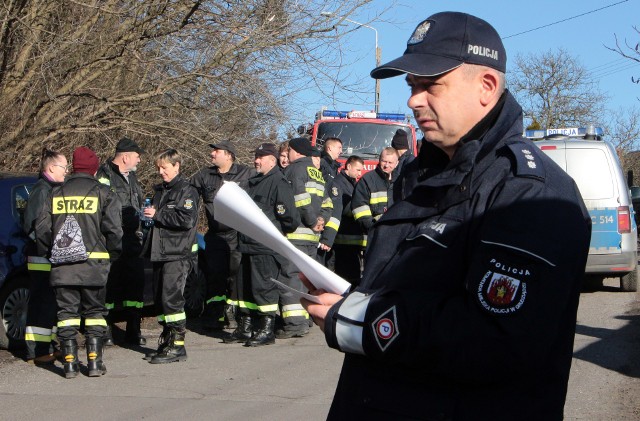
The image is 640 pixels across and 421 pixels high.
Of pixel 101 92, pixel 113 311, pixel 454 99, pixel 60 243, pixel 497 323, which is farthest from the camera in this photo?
pixel 101 92

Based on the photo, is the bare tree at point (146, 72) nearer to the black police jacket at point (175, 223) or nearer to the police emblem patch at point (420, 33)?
the black police jacket at point (175, 223)

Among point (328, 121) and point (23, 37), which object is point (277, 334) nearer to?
point (23, 37)

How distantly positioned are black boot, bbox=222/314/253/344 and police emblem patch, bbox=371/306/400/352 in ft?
26.2

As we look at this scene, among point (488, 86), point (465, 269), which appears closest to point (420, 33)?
point (488, 86)

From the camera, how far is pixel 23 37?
1172 cm

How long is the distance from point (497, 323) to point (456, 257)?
0.72 ft

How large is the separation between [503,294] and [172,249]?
22.8ft

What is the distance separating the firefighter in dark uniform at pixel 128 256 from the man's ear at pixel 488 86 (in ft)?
25.0

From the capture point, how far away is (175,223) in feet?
28.1

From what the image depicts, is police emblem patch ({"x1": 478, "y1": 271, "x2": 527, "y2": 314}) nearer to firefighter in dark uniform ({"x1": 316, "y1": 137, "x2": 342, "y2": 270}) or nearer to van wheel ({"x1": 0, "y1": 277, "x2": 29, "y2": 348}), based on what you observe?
van wheel ({"x1": 0, "y1": 277, "x2": 29, "y2": 348})

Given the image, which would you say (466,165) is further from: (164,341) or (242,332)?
(242,332)

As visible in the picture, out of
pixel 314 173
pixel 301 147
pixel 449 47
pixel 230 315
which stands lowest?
pixel 230 315

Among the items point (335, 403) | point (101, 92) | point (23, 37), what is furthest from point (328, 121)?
point (335, 403)

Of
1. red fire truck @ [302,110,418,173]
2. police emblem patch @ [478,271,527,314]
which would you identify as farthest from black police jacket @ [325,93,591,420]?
red fire truck @ [302,110,418,173]
